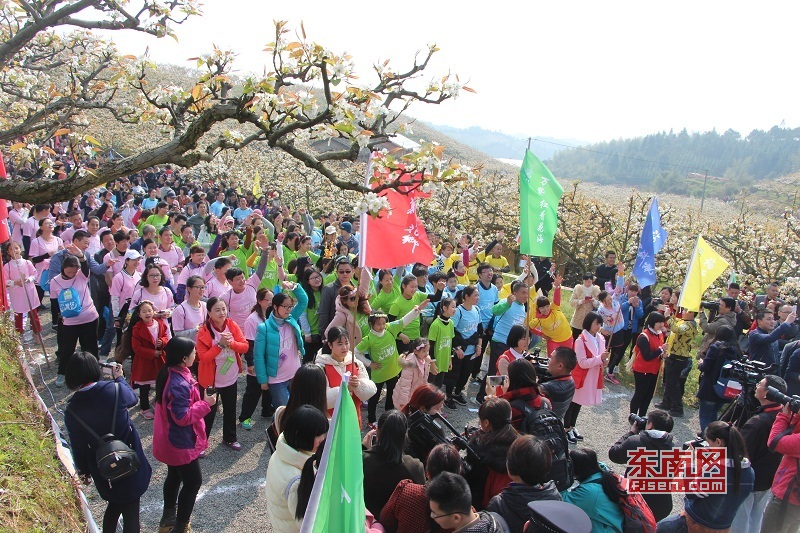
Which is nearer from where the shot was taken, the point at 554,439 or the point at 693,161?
the point at 554,439

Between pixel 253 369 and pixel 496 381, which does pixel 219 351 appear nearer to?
pixel 253 369

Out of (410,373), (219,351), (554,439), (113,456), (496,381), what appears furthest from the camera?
(410,373)

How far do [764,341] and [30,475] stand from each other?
842 centimetres

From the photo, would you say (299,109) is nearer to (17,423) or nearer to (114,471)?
(114,471)

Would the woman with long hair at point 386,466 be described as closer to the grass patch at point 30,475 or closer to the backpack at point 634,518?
the backpack at point 634,518

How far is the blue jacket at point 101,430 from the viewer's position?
3.97m

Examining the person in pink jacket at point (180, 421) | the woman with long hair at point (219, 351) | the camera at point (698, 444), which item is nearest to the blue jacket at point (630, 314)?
the camera at point (698, 444)

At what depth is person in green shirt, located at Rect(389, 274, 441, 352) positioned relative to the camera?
24.3 feet

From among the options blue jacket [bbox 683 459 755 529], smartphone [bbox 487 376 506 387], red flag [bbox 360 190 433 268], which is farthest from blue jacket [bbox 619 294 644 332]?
blue jacket [bbox 683 459 755 529]

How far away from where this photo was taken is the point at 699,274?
334 inches

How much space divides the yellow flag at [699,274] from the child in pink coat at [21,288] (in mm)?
8733

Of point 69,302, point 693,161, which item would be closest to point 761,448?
point 69,302

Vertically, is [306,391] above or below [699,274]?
below

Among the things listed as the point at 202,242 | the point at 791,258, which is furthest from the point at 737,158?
the point at 202,242
